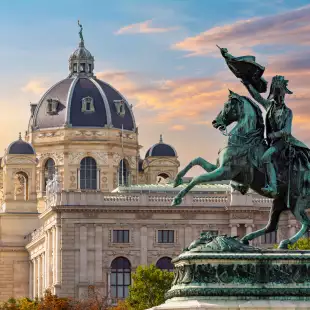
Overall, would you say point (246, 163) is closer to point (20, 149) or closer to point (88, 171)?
point (20, 149)

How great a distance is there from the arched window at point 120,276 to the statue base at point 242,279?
381ft

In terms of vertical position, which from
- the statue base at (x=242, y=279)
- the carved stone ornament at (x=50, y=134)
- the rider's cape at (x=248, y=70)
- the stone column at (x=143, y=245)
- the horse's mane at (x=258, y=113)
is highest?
the carved stone ornament at (x=50, y=134)

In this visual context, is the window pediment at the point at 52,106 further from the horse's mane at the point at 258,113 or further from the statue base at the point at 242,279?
the statue base at the point at 242,279

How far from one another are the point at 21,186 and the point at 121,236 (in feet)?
127

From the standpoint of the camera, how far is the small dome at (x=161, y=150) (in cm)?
19575

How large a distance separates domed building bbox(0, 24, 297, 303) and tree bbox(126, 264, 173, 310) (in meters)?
25.9

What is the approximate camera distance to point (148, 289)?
390 ft

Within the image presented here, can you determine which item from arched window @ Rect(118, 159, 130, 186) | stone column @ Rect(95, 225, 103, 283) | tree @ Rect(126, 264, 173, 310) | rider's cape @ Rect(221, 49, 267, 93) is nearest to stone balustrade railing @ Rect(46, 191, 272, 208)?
stone column @ Rect(95, 225, 103, 283)

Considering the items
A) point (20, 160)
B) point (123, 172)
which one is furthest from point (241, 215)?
point (123, 172)

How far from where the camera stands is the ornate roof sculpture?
194125mm

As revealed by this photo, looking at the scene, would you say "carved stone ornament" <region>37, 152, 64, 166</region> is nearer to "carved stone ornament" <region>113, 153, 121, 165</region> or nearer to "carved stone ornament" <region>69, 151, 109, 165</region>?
"carved stone ornament" <region>69, 151, 109, 165</region>

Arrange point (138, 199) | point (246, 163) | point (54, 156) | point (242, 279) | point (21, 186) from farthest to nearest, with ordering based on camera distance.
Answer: point (21, 186) → point (54, 156) → point (138, 199) → point (246, 163) → point (242, 279)

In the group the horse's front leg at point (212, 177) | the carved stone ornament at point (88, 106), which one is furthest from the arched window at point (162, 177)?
the horse's front leg at point (212, 177)

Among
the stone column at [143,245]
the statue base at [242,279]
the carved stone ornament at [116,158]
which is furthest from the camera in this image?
the carved stone ornament at [116,158]
